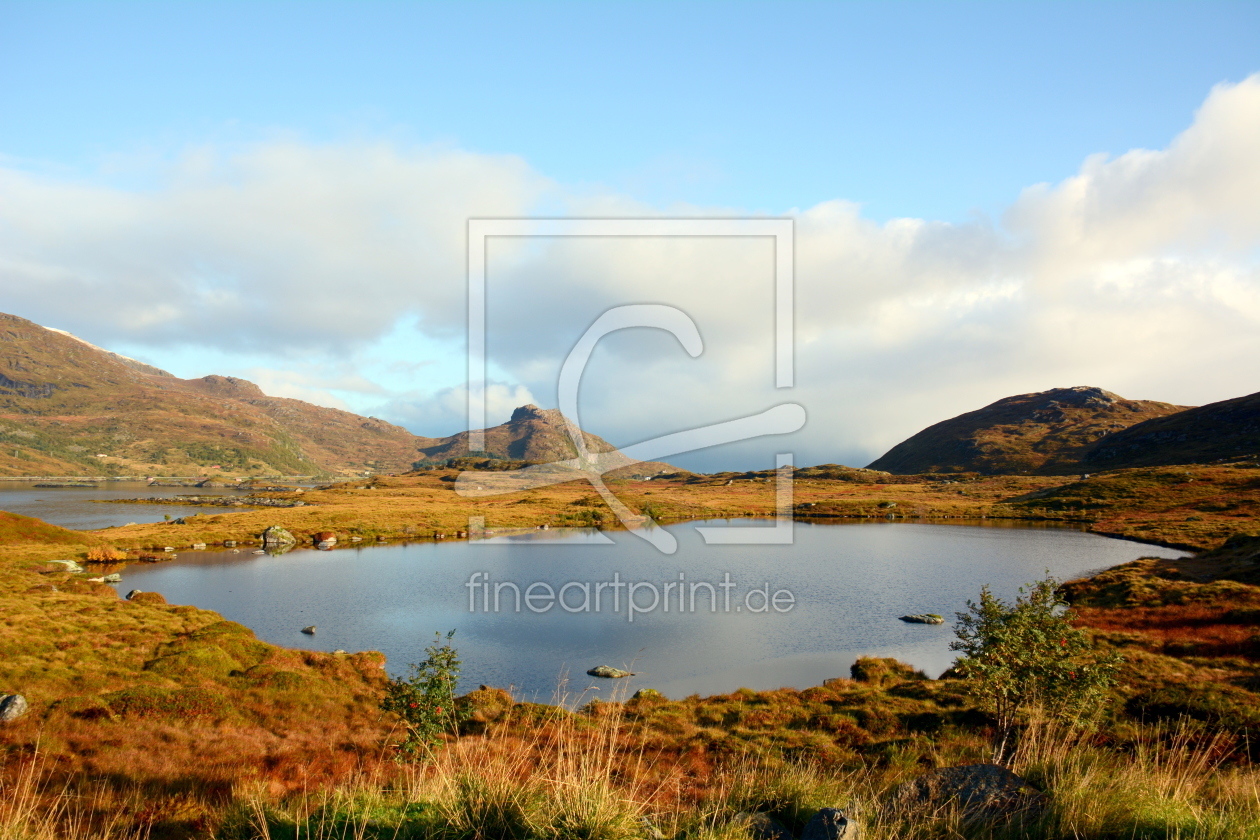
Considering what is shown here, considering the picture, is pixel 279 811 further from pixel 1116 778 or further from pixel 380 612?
pixel 380 612

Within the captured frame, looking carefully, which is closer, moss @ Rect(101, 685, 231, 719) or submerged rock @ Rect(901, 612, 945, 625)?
moss @ Rect(101, 685, 231, 719)

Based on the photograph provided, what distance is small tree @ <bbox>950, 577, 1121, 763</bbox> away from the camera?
19953mm

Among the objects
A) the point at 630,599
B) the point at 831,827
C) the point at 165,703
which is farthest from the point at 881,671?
the point at 165,703

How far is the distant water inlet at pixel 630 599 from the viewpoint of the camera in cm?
3750

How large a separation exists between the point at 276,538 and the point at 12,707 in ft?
235

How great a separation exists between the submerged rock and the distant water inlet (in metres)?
0.86

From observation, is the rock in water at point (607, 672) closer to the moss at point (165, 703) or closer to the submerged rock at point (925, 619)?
the moss at point (165, 703)

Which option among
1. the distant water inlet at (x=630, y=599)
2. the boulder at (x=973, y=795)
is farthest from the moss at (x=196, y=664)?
the boulder at (x=973, y=795)

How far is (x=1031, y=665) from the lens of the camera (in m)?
20.2

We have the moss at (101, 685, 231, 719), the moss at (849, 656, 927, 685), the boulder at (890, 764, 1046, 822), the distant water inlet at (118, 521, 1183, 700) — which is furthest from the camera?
the distant water inlet at (118, 521, 1183, 700)

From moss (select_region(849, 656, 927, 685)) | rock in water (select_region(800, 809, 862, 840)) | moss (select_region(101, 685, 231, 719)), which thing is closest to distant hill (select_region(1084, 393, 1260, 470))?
moss (select_region(849, 656, 927, 685))

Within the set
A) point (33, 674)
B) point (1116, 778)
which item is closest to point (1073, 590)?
point (1116, 778)
